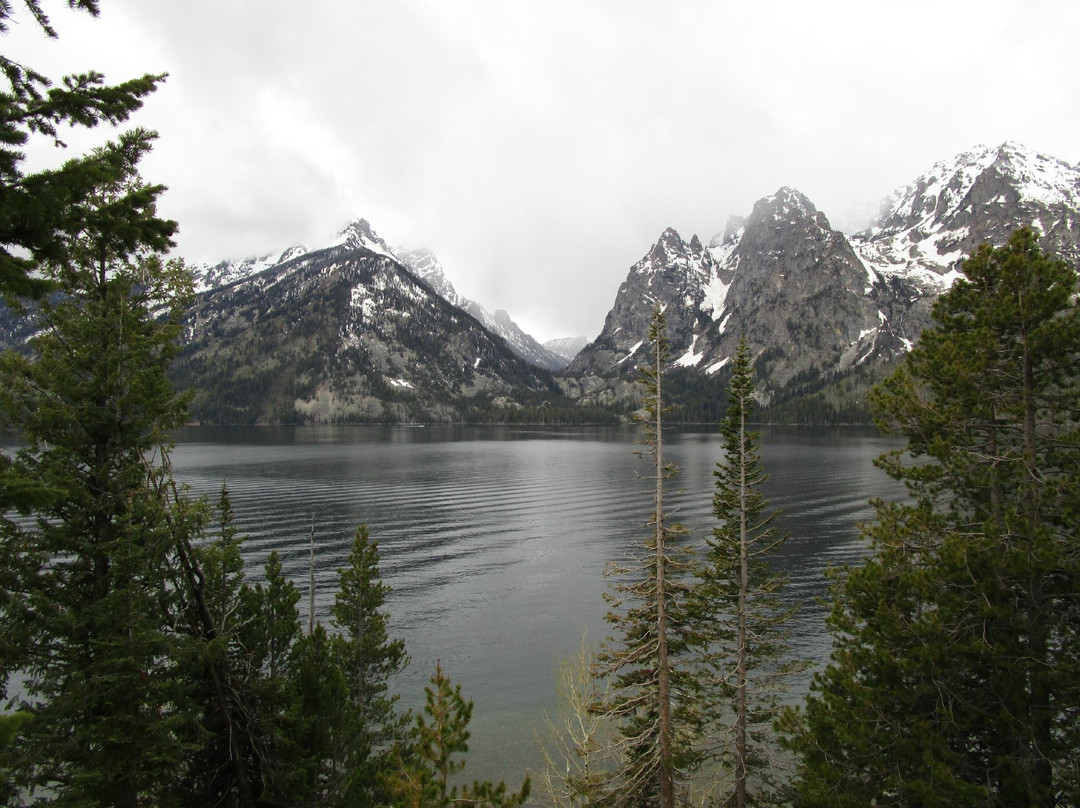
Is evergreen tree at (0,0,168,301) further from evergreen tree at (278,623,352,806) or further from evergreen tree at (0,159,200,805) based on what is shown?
evergreen tree at (278,623,352,806)

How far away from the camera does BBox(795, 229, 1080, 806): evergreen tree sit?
40.3ft

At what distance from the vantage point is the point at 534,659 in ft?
137

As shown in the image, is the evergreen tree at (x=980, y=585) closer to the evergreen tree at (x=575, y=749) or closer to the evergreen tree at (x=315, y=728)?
the evergreen tree at (x=575, y=749)

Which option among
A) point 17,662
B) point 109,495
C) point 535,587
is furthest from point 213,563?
point 535,587

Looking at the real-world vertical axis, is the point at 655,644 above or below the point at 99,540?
below

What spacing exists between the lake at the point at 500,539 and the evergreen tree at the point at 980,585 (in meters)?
6.37

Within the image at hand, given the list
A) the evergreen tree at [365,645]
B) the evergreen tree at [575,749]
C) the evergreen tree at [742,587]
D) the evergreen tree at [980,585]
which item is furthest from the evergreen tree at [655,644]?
the evergreen tree at [365,645]

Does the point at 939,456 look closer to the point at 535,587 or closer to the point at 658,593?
the point at 658,593

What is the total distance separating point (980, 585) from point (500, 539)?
6466cm

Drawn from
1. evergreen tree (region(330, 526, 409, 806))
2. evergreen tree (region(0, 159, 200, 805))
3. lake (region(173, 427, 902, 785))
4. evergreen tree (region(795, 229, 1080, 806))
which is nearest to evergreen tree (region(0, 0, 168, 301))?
evergreen tree (region(0, 159, 200, 805))

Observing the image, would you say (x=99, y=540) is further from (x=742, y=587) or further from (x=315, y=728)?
(x=742, y=587)

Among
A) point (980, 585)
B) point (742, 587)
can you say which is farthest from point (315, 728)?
point (980, 585)

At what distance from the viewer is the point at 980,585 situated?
1270 centimetres

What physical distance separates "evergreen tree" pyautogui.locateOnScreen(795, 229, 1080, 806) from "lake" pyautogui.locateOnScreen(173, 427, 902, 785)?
6.37 meters
